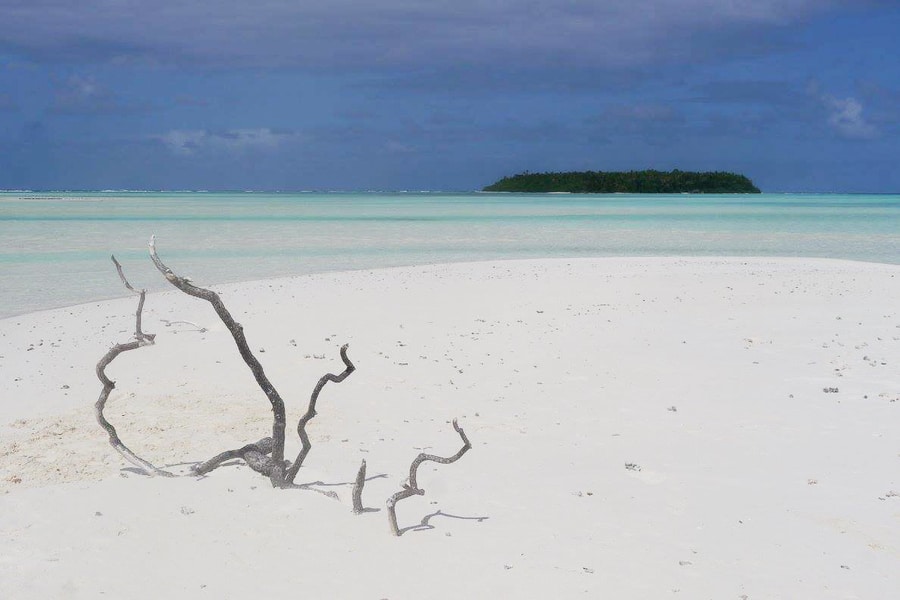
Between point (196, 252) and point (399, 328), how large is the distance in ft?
68.1

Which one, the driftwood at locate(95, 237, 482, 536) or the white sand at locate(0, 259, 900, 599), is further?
the driftwood at locate(95, 237, 482, 536)

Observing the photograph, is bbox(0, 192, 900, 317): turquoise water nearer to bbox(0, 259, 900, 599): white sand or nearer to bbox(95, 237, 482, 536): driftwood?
bbox(0, 259, 900, 599): white sand

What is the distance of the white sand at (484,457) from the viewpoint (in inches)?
197

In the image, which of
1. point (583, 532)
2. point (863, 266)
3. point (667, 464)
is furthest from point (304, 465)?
point (863, 266)

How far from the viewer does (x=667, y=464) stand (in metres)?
6.92

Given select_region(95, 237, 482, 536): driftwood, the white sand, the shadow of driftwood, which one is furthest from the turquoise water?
the shadow of driftwood

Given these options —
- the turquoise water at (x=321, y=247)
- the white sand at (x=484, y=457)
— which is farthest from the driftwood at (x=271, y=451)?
the turquoise water at (x=321, y=247)

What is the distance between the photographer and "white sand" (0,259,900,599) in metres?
5.00

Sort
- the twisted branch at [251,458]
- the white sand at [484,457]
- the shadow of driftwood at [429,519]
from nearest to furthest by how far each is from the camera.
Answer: the white sand at [484,457] < the shadow of driftwood at [429,519] < the twisted branch at [251,458]

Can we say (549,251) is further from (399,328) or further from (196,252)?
(399,328)

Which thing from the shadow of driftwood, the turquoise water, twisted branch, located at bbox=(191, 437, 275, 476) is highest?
twisted branch, located at bbox=(191, 437, 275, 476)

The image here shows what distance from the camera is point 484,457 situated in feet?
23.2

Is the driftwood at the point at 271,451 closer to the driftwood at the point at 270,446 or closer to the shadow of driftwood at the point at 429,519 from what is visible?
the driftwood at the point at 270,446

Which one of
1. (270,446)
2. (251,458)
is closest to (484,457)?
(270,446)
